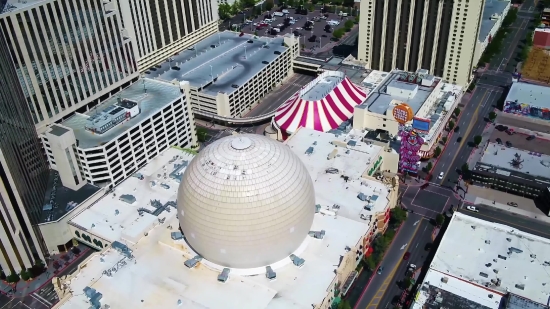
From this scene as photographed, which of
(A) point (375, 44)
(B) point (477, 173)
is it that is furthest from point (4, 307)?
(A) point (375, 44)

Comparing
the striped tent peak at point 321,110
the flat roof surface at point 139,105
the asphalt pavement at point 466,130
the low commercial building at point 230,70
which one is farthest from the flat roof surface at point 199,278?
the low commercial building at point 230,70

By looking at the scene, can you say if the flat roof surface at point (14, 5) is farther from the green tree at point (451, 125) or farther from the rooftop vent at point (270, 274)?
the green tree at point (451, 125)

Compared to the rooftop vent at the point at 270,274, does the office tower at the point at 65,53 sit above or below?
above

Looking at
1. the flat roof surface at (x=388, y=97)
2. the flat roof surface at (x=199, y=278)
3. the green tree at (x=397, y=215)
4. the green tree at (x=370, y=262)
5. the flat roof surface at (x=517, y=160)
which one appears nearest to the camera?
the flat roof surface at (x=199, y=278)

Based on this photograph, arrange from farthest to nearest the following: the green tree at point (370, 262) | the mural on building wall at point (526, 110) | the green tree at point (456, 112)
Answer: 1. the green tree at point (456, 112)
2. the mural on building wall at point (526, 110)
3. the green tree at point (370, 262)

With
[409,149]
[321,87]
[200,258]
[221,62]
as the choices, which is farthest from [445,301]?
[221,62]

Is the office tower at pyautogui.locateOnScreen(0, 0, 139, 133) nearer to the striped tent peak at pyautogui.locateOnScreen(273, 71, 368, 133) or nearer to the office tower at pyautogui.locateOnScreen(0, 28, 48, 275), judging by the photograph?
the office tower at pyautogui.locateOnScreen(0, 28, 48, 275)

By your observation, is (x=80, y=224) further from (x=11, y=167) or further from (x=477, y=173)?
(x=477, y=173)

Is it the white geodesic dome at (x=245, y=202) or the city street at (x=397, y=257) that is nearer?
the white geodesic dome at (x=245, y=202)

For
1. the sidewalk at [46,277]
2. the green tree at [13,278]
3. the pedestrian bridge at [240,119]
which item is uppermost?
the pedestrian bridge at [240,119]
